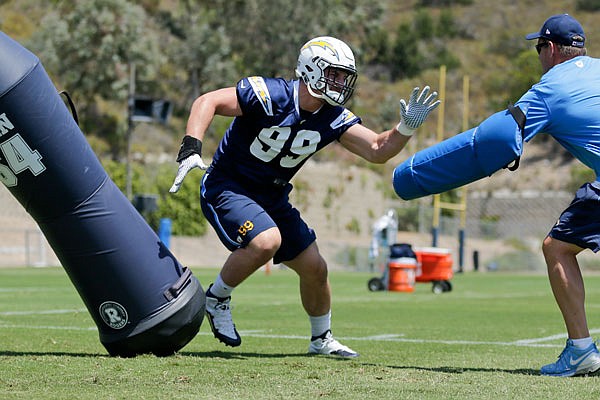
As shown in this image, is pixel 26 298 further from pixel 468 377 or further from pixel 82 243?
pixel 468 377

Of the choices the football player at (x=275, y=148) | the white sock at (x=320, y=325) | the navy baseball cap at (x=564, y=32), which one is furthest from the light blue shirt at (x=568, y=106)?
the white sock at (x=320, y=325)

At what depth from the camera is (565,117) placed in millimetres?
5438

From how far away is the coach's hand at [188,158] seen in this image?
5.59 m

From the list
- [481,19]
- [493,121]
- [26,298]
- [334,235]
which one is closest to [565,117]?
[493,121]

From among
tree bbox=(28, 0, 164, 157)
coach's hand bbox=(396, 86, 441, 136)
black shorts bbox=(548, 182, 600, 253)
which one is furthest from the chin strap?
tree bbox=(28, 0, 164, 157)

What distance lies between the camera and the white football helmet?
622cm

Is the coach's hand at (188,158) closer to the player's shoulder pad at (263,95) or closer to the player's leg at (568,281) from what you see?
the player's shoulder pad at (263,95)

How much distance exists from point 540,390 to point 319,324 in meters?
2.11

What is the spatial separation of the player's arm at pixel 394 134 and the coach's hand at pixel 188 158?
1067 mm

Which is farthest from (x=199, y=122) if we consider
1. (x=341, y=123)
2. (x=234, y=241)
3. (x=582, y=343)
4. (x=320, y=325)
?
(x=582, y=343)

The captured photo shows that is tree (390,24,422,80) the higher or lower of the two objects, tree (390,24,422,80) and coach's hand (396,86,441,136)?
the lower

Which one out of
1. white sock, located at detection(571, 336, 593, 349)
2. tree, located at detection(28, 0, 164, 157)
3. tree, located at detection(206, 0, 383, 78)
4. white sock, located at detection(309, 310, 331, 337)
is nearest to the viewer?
white sock, located at detection(571, 336, 593, 349)

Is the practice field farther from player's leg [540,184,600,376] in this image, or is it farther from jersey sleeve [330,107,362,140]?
jersey sleeve [330,107,362,140]

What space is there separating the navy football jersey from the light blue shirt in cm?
137
